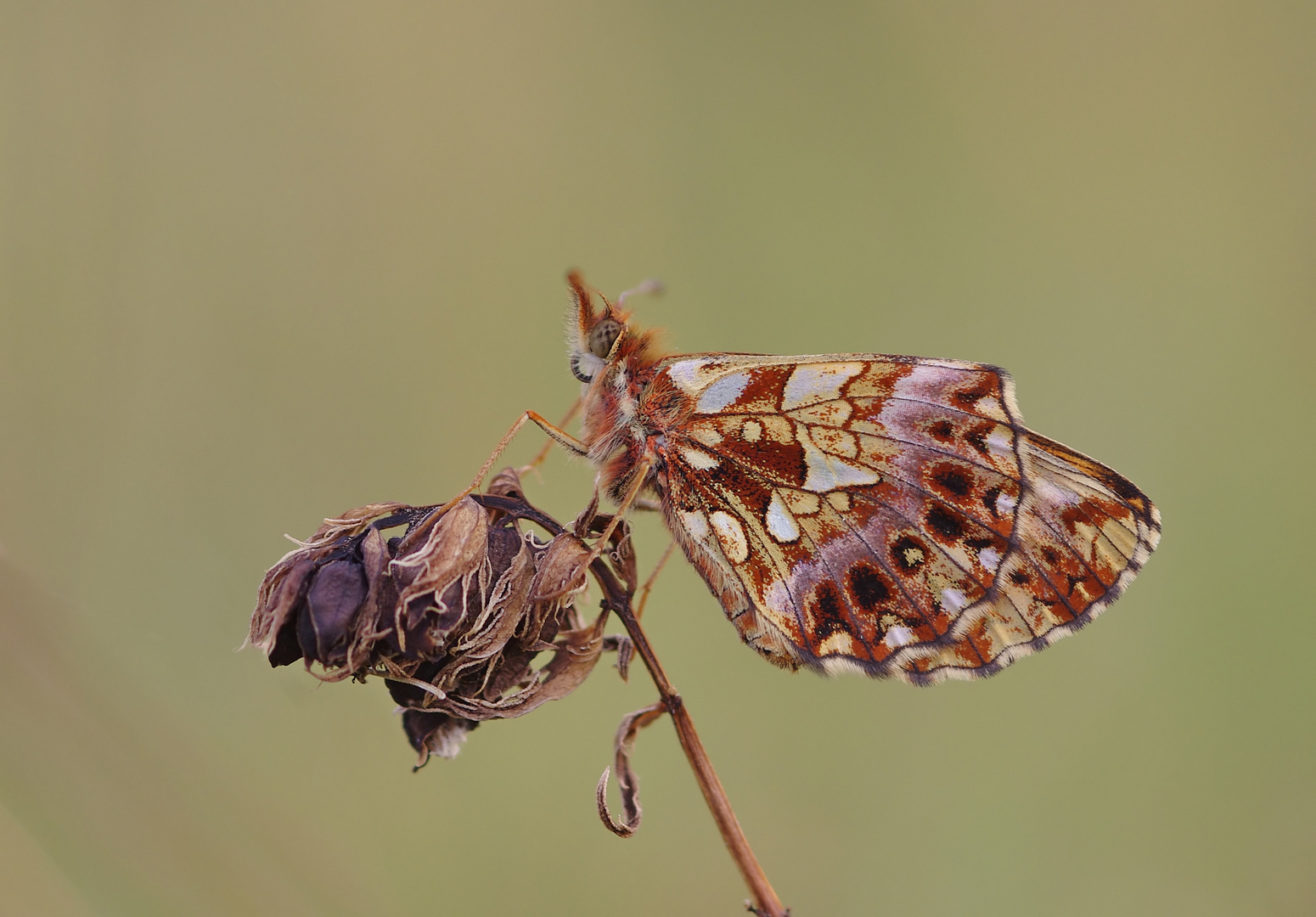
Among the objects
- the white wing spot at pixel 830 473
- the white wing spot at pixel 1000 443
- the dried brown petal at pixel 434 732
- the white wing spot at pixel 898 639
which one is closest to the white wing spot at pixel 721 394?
the white wing spot at pixel 830 473

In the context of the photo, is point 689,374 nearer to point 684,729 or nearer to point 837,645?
point 837,645

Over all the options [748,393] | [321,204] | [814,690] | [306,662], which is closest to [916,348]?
[814,690]

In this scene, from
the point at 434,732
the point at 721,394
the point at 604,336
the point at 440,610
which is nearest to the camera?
the point at 440,610

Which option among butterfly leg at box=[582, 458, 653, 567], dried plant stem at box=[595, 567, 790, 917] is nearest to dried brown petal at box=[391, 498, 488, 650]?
butterfly leg at box=[582, 458, 653, 567]

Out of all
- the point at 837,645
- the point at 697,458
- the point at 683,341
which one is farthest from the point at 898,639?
the point at 683,341

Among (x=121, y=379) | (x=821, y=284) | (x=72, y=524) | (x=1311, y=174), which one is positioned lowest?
(x=1311, y=174)

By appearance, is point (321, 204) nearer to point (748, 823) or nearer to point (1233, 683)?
point (748, 823)

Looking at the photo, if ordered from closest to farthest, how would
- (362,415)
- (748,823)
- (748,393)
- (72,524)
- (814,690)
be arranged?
(748,393) → (72,524) → (748,823) → (814,690) → (362,415)
